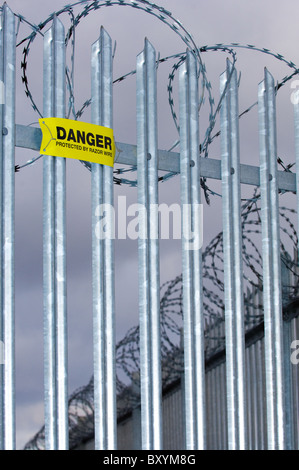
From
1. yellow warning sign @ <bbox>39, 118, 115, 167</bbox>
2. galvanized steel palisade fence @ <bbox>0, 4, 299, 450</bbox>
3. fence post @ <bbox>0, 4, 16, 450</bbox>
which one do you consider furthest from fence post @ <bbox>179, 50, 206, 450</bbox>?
fence post @ <bbox>0, 4, 16, 450</bbox>

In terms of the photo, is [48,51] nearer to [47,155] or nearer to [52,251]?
[47,155]

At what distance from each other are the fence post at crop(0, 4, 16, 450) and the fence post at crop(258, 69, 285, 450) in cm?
312

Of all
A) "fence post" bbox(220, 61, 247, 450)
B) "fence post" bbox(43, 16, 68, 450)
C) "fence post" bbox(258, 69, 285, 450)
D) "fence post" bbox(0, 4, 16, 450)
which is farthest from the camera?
"fence post" bbox(258, 69, 285, 450)

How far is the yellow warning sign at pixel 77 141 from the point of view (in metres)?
8.76

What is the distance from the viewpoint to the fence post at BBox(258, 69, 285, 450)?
1009cm

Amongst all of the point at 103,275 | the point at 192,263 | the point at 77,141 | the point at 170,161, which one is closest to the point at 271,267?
the point at 192,263

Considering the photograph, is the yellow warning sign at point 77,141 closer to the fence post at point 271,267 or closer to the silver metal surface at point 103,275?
the silver metal surface at point 103,275

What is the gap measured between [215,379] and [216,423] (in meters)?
0.83

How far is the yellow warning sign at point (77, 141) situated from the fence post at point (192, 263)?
92cm

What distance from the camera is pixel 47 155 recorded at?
873 cm

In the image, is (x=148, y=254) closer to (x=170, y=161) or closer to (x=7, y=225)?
(x=170, y=161)

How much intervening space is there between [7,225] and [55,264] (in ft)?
1.93

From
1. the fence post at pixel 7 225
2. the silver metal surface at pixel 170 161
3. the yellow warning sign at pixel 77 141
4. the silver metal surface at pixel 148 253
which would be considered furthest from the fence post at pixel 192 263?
the fence post at pixel 7 225

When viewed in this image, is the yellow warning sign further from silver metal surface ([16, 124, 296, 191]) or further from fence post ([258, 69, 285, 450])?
fence post ([258, 69, 285, 450])
